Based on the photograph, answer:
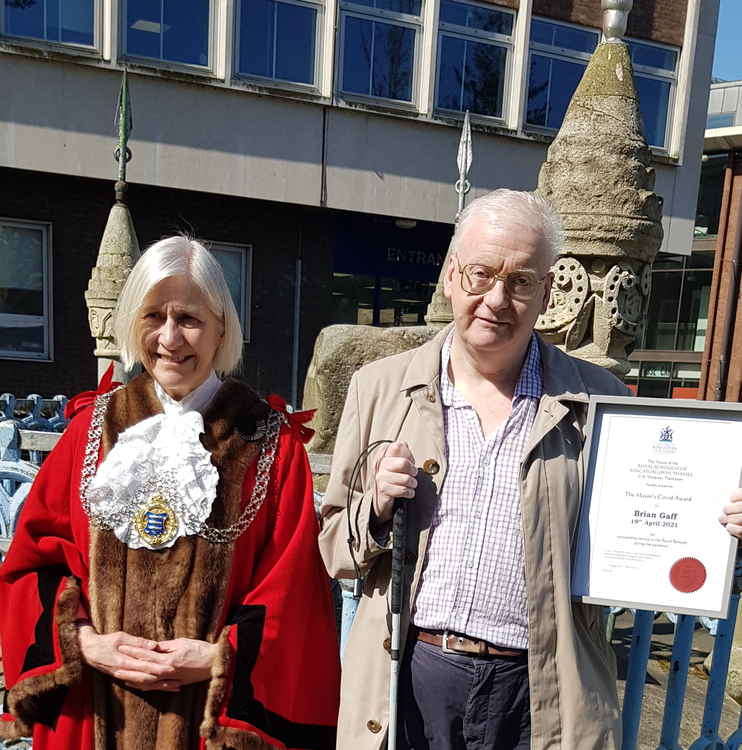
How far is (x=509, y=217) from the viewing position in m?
1.68

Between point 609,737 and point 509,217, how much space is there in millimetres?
1220

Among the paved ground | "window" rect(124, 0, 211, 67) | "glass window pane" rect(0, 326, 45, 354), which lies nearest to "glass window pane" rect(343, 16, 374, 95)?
"window" rect(124, 0, 211, 67)

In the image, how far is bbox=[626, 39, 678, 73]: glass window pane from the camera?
1341 centimetres

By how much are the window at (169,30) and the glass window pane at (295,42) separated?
1106 mm

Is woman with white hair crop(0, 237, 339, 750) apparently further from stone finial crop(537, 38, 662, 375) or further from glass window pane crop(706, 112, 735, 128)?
glass window pane crop(706, 112, 735, 128)

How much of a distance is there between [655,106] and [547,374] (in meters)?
14.0

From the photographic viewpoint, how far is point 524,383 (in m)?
1.78

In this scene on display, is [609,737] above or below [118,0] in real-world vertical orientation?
below

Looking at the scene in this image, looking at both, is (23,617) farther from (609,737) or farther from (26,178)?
(26,178)

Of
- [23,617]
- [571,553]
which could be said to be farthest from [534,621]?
[23,617]

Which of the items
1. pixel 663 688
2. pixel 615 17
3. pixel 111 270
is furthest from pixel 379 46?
pixel 663 688

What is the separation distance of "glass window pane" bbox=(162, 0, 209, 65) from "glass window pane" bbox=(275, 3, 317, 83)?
1.13 m

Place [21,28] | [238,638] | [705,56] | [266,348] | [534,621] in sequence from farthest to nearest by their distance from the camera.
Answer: [705,56]
[266,348]
[21,28]
[238,638]
[534,621]

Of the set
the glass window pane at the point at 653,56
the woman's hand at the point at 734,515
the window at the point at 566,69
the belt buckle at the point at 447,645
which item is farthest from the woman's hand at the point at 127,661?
the glass window pane at the point at 653,56
